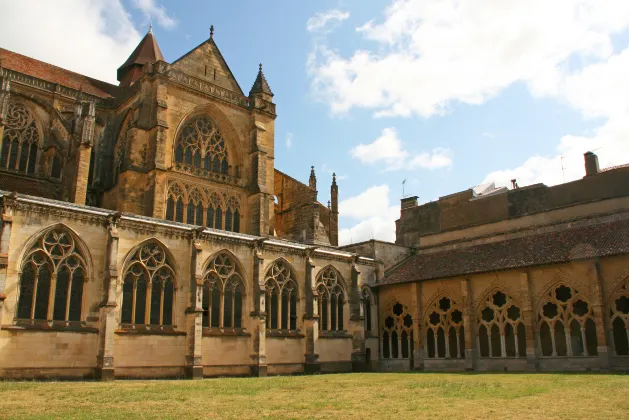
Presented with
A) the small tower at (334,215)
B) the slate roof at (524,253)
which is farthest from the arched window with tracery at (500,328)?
the small tower at (334,215)

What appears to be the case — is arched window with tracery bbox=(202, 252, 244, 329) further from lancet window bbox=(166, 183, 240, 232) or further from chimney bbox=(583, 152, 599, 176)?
chimney bbox=(583, 152, 599, 176)

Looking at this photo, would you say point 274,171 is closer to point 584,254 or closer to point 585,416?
point 584,254

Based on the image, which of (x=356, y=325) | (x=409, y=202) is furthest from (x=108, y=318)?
(x=409, y=202)

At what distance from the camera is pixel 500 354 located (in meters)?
27.5

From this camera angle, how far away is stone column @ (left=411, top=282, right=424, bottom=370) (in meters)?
30.3

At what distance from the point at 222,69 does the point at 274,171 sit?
25.0ft

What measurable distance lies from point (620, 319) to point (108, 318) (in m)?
20.9

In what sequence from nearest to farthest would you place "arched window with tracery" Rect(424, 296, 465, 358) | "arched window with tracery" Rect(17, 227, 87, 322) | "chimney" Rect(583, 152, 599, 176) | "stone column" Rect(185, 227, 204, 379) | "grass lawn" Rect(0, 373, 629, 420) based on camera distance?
"grass lawn" Rect(0, 373, 629, 420) < "arched window with tracery" Rect(17, 227, 87, 322) < "stone column" Rect(185, 227, 204, 379) < "arched window with tracery" Rect(424, 296, 465, 358) < "chimney" Rect(583, 152, 599, 176)

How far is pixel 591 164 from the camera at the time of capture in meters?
33.3

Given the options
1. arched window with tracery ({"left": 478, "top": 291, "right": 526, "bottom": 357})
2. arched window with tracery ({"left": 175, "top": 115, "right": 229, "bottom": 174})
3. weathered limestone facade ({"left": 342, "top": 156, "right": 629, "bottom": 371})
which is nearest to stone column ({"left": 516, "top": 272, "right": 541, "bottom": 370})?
weathered limestone facade ({"left": 342, "top": 156, "right": 629, "bottom": 371})

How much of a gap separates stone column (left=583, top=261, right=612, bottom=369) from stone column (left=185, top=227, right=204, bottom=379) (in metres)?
16.7

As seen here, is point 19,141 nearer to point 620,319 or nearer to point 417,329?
point 417,329

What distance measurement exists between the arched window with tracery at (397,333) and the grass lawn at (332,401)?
45.2 ft

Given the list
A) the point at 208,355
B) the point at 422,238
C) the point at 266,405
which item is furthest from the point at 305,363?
the point at 266,405
